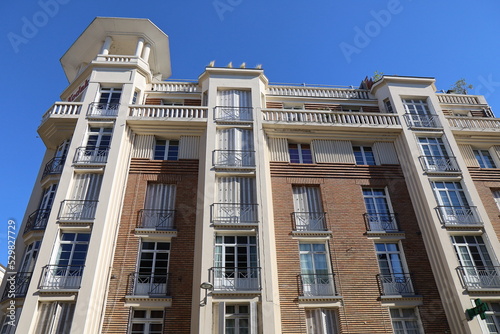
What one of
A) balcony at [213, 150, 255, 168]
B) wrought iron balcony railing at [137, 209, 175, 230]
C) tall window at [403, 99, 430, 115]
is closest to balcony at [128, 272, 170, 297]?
wrought iron balcony railing at [137, 209, 175, 230]

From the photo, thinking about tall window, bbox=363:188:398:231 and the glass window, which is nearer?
tall window, bbox=363:188:398:231

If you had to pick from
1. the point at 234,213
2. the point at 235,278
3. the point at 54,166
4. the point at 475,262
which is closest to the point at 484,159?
the point at 475,262

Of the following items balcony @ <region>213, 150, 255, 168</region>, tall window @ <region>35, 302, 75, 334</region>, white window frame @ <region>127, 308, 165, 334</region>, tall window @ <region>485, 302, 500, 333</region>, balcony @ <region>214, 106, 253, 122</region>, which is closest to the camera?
tall window @ <region>35, 302, 75, 334</region>

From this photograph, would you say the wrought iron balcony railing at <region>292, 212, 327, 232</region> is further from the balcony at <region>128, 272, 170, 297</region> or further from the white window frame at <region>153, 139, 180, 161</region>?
the white window frame at <region>153, 139, 180, 161</region>

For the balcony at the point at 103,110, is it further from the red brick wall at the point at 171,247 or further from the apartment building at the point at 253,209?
the red brick wall at the point at 171,247

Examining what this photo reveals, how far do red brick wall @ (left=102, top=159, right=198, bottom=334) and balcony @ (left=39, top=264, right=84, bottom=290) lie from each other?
138 centimetres

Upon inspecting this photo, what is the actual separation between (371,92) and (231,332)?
1705 centimetres

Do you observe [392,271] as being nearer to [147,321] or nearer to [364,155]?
[364,155]

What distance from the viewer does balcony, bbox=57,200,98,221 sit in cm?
1608

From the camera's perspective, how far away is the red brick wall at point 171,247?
575 inches

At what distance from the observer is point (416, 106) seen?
72.7 feet

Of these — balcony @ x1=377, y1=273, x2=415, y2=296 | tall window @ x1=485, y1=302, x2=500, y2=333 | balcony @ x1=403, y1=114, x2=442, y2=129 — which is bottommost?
tall window @ x1=485, y1=302, x2=500, y2=333

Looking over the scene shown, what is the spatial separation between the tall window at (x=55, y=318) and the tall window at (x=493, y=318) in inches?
646

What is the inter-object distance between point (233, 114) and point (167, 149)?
4040mm
